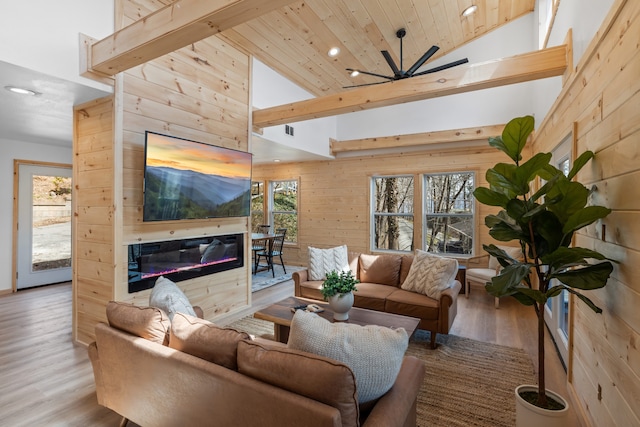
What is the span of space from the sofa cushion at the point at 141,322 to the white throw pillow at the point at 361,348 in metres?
0.80

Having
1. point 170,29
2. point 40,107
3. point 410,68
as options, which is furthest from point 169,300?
point 410,68

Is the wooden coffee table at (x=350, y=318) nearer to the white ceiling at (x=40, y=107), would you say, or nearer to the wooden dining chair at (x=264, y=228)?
the white ceiling at (x=40, y=107)

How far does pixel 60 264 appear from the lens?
569 cm

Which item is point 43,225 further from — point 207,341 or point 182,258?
point 207,341

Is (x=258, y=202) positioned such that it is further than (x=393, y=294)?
Yes

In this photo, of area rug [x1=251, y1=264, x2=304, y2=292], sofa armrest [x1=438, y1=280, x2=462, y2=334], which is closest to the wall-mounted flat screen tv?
area rug [x1=251, y1=264, x2=304, y2=292]

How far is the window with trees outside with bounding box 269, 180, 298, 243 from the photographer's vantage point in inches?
304

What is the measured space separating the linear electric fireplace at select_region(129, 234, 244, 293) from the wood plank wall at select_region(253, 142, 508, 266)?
123 inches

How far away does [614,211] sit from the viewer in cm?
160

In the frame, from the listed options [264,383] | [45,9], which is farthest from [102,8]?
[264,383]

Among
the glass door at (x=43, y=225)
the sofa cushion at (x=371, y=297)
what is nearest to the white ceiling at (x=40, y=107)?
the glass door at (x=43, y=225)

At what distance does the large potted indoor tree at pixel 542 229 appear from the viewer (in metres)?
1.59

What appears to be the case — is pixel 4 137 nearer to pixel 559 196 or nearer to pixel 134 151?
pixel 134 151

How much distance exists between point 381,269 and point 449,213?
2568 mm
